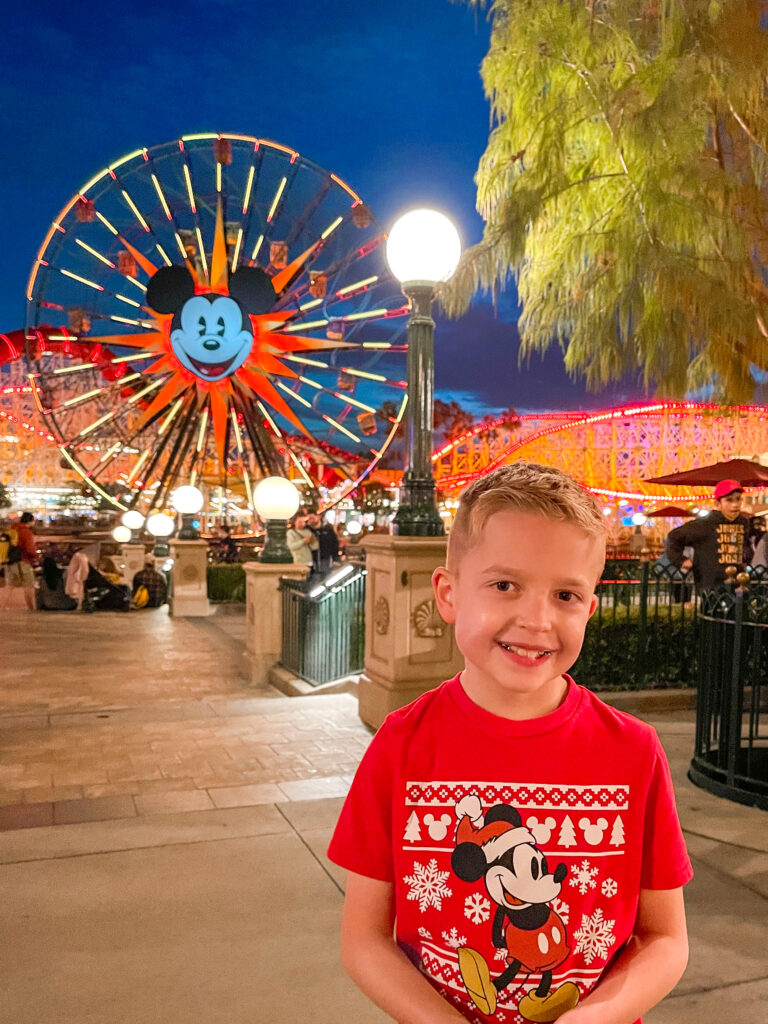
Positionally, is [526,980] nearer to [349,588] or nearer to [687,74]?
[349,588]

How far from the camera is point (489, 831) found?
1263 millimetres

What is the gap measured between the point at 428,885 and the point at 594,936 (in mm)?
249

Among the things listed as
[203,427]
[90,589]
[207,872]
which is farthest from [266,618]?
[203,427]

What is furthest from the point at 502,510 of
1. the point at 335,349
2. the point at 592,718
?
the point at 335,349

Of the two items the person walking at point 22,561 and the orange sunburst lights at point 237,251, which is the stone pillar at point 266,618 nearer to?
the person walking at point 22,561

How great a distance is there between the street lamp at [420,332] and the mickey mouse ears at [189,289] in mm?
10868

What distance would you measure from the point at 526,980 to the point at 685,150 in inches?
343

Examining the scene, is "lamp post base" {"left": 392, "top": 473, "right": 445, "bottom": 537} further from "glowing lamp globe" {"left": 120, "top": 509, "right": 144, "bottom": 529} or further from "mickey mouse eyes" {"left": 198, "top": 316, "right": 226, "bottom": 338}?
"glowing lamp globe" {"left": 120, "top": 509, "right": 144, "bottom": 529}

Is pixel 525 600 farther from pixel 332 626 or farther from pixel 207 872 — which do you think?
pixel 332 626

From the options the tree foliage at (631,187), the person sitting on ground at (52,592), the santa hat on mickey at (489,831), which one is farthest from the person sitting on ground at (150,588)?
the santa hat on mickey at (489,831)

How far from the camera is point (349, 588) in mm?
8188

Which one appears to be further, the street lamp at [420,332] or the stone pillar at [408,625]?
the stone pillar at [408,625]

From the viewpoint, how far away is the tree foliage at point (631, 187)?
26.6 ft

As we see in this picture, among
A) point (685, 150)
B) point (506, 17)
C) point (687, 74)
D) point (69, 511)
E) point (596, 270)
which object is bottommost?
point (69, 511)
